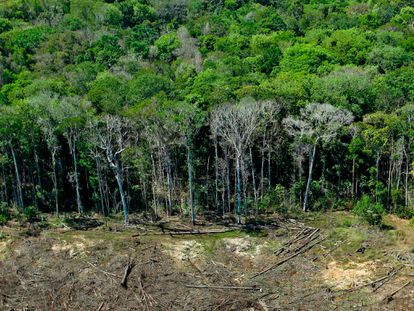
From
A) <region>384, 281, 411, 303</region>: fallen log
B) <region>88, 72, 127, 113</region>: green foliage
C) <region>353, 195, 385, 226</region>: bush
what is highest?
<region>88, 72, 127, 113</region>: green foliage

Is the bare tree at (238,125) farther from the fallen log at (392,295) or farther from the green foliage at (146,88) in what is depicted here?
the green foliage at (146,88)

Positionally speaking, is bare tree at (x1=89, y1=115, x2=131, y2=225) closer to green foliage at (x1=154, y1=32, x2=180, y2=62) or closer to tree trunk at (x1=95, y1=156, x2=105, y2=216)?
tree trunk at (x1=95, y1=156, x2=105, y2=216)

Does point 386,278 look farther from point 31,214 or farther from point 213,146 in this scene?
point 31,214

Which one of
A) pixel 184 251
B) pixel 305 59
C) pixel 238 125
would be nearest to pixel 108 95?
pixel 238 125

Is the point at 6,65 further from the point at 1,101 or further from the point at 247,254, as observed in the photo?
the point at 247,254

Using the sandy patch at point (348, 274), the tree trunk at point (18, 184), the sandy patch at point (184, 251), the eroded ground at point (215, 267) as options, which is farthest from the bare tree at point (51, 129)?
the sandy patch at point (348, 274)

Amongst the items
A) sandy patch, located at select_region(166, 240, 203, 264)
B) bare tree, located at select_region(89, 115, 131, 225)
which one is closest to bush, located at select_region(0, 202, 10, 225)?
bare tree, located at select_region(89, 115, 131, 225)

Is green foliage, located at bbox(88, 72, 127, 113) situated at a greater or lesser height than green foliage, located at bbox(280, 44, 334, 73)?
lesser
